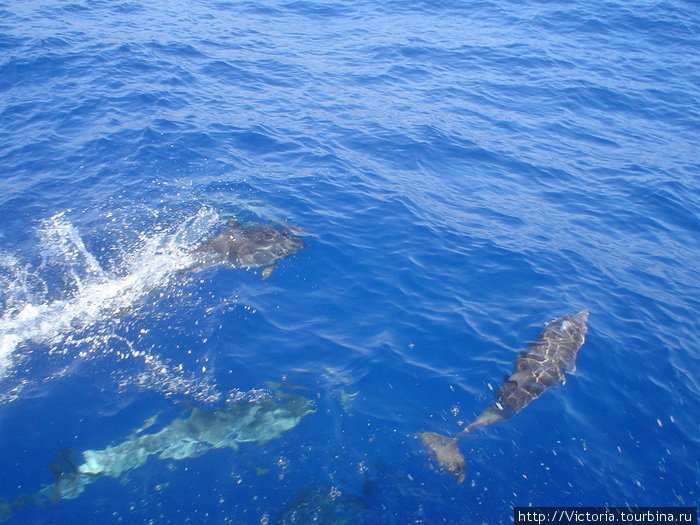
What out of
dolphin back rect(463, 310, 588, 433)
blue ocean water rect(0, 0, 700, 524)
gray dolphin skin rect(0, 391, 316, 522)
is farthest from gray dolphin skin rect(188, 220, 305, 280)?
dolphin back rect(463, 310, 588, 433)

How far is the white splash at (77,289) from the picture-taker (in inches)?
408

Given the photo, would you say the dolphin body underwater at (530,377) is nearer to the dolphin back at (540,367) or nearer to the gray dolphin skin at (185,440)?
the dolphin back at (540,367)

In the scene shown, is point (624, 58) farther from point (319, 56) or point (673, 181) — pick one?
point (319, 56)

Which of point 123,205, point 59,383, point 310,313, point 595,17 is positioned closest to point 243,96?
point 123,205

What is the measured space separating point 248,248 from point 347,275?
9.41 ft

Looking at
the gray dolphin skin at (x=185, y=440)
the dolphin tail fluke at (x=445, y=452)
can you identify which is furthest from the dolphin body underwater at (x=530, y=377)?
the gray dolphin skin at (x=185, y=440)

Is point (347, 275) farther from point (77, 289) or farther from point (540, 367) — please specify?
point (77, 289)

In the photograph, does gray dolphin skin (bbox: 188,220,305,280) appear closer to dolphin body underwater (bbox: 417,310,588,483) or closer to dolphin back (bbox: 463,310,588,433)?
dolphin body underwater (bbox: 417,310,588,483)

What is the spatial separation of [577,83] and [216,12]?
24.7 meters

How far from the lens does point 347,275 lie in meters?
12.9

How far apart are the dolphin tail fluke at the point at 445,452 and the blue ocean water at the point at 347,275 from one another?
8.3 inches

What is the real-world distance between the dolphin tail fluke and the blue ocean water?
21 cm

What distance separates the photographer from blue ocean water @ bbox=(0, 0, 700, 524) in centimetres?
844

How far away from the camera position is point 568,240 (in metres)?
14.6
